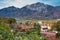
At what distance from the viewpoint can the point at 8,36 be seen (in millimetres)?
12094

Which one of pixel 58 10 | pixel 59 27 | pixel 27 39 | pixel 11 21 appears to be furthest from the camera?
pixel 58 10

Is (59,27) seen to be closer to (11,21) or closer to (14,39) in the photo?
(11,21)

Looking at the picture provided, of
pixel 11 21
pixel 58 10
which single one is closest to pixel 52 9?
pixel 58 10

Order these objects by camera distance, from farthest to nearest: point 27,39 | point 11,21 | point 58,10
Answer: point 58,10
point 11,21
point 27,39

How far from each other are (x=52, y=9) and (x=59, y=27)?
507 ft

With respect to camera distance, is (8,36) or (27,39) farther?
(27,39)

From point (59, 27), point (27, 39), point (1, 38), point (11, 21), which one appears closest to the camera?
point (1, 38)

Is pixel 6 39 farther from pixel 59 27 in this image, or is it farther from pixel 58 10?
pixel 58 10

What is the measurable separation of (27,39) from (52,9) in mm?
183617

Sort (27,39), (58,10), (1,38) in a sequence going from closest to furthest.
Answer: (1,38)
(27,39)
(58,10)

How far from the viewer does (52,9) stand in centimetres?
19675

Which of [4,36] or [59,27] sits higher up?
[4,36]

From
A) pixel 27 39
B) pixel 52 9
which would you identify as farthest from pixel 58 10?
pixel 27 39

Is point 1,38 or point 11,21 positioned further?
point 11,21
